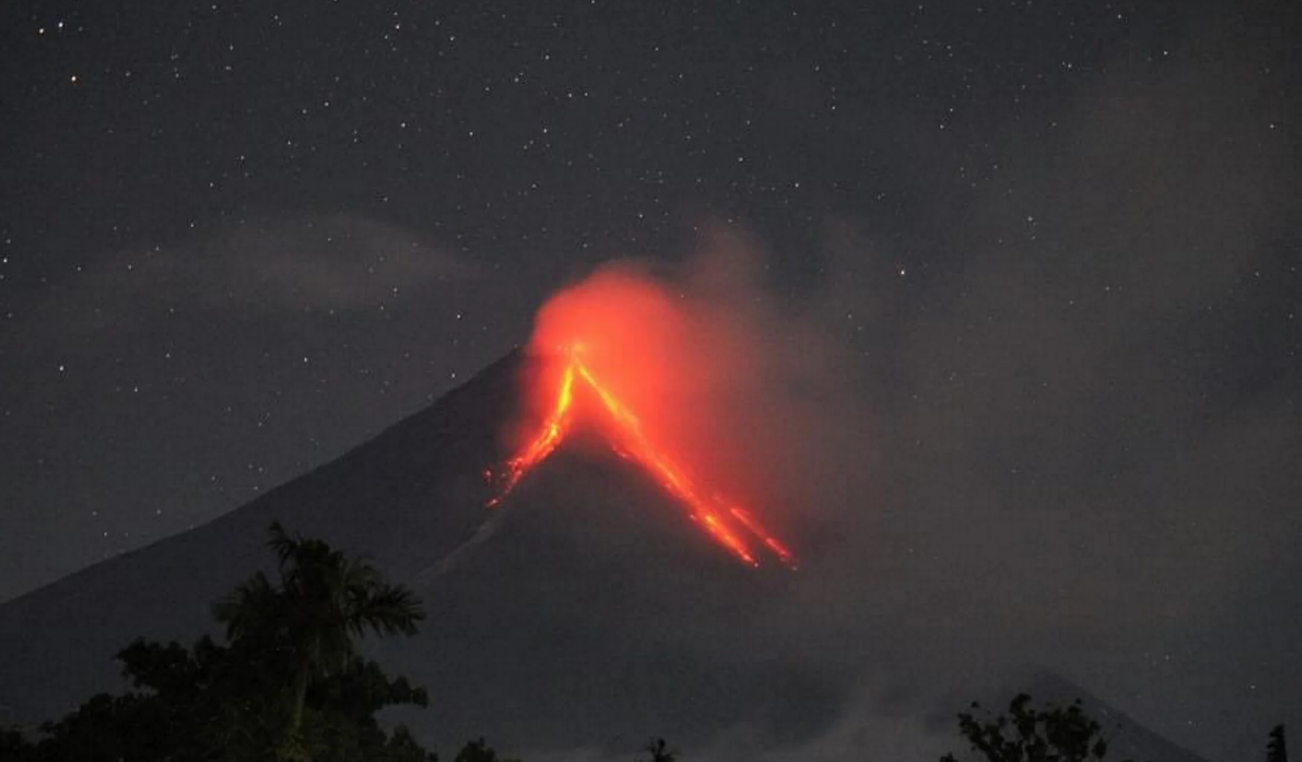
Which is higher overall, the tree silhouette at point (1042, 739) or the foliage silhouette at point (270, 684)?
the tree silhouette at point (1042, 739)

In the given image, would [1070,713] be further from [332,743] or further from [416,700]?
[332,743]

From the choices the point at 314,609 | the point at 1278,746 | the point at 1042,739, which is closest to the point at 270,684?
the point at 314,609

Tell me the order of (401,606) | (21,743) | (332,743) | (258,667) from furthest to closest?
(21,743) < (332,743) < (258,667) < (401,606)

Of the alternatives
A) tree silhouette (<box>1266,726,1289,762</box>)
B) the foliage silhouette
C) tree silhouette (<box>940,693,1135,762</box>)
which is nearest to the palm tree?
the foliage silhouette

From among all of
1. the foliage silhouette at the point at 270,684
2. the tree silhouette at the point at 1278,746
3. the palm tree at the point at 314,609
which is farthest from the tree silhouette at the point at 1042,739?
the palm tree at the point at 314,609

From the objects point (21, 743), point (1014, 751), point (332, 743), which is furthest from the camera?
point (1014, 751)

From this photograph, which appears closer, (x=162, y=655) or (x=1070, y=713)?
(x=162, y=655)

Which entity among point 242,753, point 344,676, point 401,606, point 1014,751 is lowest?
point 242,753

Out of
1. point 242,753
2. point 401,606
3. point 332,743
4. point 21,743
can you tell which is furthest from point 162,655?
point 401,606

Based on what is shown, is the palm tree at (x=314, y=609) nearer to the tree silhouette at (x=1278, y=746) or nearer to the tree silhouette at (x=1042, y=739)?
the tree silhouette at (x=1278, y=746)
